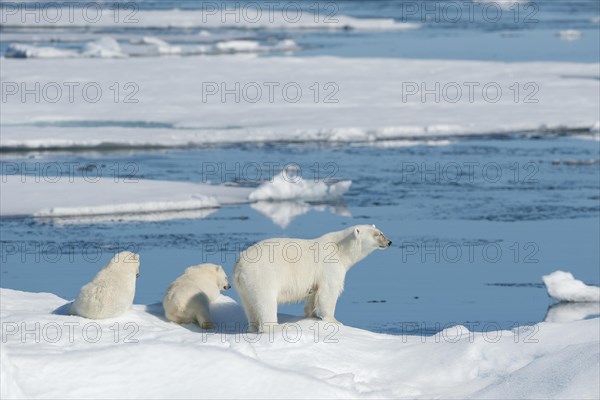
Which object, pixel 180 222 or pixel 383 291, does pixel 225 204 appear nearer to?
pixel 180 222

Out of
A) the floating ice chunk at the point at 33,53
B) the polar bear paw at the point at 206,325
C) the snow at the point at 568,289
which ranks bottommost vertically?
the snow at the point at 568,289

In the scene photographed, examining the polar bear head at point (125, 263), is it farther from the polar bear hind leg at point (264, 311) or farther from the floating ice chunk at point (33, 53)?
the floating ice chunk at point (33, 53)

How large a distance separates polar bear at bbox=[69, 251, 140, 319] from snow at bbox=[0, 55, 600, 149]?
7.96m

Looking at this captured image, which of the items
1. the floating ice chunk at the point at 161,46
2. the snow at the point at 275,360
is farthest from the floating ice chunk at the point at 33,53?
the snow at the point at 275,360

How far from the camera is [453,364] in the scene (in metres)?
5.15

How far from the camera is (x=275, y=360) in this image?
5105mm

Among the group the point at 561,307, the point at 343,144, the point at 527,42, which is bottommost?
the point at 561,307

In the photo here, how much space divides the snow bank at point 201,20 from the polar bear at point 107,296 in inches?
1009

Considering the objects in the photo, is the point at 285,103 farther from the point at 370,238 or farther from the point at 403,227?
the point at 370,238

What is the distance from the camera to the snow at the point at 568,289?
7.65m

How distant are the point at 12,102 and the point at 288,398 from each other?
12.8m

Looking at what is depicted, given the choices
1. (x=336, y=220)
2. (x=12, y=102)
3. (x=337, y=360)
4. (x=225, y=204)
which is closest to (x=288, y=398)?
(x=337, y=360)

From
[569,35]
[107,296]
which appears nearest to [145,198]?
[107,296]

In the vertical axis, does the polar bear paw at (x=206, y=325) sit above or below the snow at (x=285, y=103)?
below
